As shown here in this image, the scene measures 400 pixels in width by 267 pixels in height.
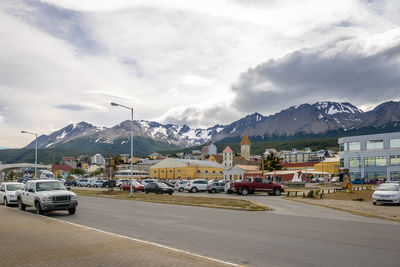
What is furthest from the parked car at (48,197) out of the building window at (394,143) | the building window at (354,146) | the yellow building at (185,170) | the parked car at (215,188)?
the building window at (354,146)

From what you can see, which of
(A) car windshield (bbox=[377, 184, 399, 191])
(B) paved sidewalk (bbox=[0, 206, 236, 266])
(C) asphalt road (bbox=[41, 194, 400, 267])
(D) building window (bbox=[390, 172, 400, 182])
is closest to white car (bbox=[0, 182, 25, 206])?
(C) asphalt road (bbox=[41, 194, 400, 267])

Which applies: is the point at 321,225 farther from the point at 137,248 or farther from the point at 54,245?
the point at 54,245

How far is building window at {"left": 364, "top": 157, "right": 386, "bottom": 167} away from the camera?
279 feet

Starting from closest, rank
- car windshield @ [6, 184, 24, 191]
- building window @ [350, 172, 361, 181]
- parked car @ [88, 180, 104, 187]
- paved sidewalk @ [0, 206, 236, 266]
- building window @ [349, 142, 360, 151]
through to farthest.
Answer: paved sidewalk @ [0, 206, 236, 266] < car windshield @ [6, 184, 24, 191] < parked car @ [88, 180, 104, 187] < building window @ [350, 172, 361, 181] < building window @ [349, 142, 360, 151]

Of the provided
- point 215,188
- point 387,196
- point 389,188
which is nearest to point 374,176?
point 215,188

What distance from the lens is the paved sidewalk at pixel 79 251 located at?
8016mm

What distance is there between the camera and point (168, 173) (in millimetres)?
105000

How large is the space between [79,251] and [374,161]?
293ft

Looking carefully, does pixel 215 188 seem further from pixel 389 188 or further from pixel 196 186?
pixel 389 188

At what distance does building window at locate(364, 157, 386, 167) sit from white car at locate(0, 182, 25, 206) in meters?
81.6

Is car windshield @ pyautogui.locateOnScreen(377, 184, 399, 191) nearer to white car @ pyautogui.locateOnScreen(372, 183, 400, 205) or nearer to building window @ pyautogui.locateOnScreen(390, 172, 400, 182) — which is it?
white car @ pyautogui.locateOnScreen(372, 183, 400, 205)

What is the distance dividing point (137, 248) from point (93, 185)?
223 ft

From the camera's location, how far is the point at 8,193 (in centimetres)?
2394

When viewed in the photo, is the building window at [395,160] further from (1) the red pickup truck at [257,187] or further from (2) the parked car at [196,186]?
(2) the parked car at [196,186]
